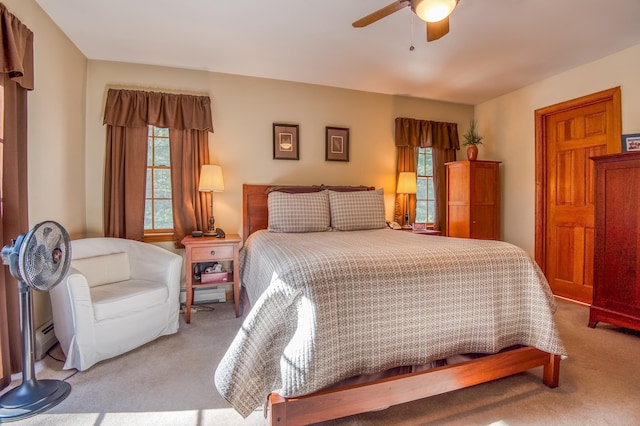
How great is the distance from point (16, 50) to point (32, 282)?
1.32 m

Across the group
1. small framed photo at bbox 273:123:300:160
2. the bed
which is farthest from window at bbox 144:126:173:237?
the bed

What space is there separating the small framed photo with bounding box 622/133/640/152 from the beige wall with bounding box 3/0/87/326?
15.6 feet

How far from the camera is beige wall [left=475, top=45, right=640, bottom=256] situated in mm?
2971

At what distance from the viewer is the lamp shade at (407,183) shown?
3.97m

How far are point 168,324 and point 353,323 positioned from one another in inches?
68.6

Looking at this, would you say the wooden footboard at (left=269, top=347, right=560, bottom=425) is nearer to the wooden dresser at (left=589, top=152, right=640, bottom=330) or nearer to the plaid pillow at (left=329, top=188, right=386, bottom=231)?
the wooden dresser at (left=589, top=152, right=640, bottom=330)

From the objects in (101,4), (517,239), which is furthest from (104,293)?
(517,239)

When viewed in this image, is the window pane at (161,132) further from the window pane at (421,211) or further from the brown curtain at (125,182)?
the window pane at (421,211)

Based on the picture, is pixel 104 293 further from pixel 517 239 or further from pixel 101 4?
pixel 517 239

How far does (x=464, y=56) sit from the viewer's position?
3068 millimetres

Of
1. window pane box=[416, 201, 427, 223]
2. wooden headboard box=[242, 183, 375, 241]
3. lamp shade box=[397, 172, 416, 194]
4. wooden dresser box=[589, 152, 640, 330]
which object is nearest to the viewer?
wooden dresser box=[589, 152, 640, 330]

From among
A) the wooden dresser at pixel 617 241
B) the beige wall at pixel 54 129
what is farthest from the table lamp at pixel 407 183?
the beige wall at pixel 54 129

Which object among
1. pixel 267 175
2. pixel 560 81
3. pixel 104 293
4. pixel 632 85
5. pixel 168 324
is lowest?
pixel 168 324

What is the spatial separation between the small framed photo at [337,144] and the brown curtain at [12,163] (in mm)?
2681
